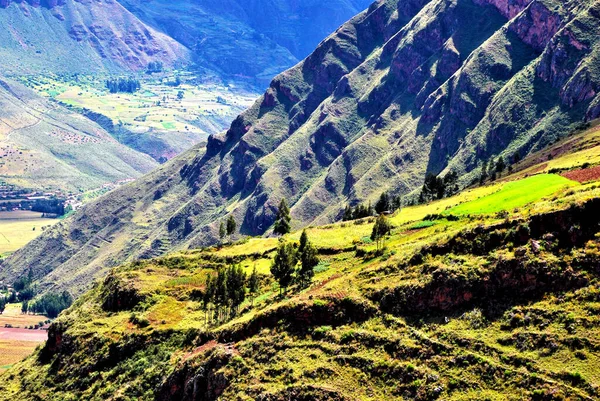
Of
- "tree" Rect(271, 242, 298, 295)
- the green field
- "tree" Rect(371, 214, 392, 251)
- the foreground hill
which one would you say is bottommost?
the foreground hill

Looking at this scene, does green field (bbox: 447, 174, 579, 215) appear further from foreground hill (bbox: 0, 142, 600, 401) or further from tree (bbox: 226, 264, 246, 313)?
tree (bbox: 226, 264, 246, 313)

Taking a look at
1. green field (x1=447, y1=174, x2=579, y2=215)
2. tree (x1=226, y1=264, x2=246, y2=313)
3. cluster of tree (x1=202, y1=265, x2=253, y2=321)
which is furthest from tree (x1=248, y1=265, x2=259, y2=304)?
green field (x1=447, y1=174, x2=579, y2=215)

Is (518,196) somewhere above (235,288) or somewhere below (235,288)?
above

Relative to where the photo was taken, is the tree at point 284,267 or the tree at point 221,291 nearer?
the tree at point 284,267

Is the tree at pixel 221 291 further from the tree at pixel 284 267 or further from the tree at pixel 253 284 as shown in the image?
the tree at pixel 284 267

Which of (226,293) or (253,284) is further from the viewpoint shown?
(253,284)

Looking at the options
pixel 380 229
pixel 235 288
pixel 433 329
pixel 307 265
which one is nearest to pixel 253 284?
pixel 235 288

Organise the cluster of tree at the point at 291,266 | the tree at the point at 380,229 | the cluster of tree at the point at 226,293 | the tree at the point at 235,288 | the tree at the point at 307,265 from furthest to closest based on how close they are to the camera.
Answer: the tree at the point at 380,229
the tree at the point at 235,288
the cluster of tree at the point at 226,293
the cluster of tree at the point at 291,266
the tree at the point at 307,265

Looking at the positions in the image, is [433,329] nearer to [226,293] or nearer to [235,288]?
[226,293]

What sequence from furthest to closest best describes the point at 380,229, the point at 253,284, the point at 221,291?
the point at 253,284
the point at 380,229
the point at 221,291

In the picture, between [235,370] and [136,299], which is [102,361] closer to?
[136,299]

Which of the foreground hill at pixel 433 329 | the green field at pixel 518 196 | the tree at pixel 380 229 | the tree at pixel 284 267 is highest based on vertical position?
the green field at pixel 518 196

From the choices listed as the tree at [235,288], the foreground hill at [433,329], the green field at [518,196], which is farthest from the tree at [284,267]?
the green field at [518,196]

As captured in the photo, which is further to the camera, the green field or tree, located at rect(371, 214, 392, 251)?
tree, located at rect(371, 214, 392, 251)
